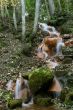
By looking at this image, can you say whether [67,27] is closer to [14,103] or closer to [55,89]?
[55,89]

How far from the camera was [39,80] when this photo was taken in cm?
1706

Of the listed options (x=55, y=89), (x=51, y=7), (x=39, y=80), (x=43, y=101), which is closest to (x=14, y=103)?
(x=43, y=101)

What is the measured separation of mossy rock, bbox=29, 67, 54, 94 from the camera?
17.1 meters

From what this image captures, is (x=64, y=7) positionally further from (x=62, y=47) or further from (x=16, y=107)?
(x=16, y=107)

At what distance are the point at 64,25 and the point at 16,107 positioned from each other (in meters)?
15.8

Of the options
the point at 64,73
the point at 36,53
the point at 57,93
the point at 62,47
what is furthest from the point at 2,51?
the point at 57,93

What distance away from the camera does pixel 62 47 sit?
24.7 metres

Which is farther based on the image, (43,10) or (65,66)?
(43,10)

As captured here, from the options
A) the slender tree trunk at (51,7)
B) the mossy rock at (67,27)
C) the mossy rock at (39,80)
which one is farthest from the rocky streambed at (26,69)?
the slender tree trunk at (51,7)

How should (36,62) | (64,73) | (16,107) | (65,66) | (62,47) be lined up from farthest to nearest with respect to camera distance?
(62,47) → (36,62) → (65,66) → (64,73) → (16,107)

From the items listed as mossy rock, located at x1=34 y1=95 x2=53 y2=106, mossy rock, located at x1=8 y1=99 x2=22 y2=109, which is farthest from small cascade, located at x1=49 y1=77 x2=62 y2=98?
mossy rock, located at x1=8 y1=99 x2=22 y2=109

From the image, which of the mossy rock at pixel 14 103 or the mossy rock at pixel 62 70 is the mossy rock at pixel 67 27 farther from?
the mossy rock at pixel 14 103

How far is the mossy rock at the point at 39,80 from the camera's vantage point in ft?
56.0

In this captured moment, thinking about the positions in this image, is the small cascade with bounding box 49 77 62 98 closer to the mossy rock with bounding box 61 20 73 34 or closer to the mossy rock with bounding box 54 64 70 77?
the mossy rock with bounding box 54 64 70 77
